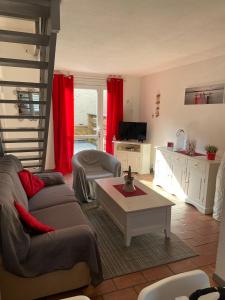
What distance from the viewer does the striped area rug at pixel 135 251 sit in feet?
7.20

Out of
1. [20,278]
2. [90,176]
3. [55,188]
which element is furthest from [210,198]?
[20,278]

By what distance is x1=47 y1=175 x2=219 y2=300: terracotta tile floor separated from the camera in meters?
1.90

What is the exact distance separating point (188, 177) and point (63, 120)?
304cm

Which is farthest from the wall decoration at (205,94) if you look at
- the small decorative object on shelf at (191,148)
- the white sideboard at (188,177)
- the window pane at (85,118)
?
the window pane at (85,118)

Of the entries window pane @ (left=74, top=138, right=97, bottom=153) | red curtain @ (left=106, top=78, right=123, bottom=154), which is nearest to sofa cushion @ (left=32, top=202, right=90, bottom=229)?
window pane @ (left=74, top=138, right=97, bottom=153)

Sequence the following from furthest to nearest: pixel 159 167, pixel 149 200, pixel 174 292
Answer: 1. pixel 159 167
2. pixel 149 200
3. pixel 174 292

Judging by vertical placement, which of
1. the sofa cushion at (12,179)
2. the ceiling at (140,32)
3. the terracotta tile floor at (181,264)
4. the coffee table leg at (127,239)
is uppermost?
the ceiling at (140,32)

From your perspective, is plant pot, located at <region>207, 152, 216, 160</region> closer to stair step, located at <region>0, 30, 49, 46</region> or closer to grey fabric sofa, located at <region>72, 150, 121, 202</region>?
grey fabric sofa, located at <region>72, 150, 121, 202</region>

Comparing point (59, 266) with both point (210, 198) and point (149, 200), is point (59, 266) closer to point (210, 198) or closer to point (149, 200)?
point (149, 200)

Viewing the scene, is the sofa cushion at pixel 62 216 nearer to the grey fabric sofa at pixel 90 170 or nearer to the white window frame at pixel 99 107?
the grey fabric sofa at pixel 90 170

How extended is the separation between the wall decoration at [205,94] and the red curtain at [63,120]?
2587 mm

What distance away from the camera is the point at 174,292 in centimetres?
91

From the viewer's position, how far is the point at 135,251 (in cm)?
243

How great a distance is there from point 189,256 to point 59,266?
142 centimetres
